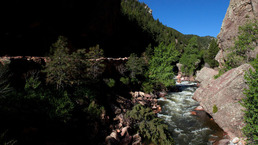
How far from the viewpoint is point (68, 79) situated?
9.83 m

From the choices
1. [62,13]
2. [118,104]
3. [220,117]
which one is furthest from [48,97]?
[62,13]

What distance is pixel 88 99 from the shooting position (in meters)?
11.1

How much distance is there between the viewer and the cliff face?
1650 centimetres

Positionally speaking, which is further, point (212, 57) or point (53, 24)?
point (212, 57)

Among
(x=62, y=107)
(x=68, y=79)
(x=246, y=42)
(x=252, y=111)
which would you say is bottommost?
(x=62, y=107)

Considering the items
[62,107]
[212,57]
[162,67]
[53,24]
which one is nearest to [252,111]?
[62,107]

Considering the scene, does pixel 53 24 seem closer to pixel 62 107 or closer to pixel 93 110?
pixel 62 107

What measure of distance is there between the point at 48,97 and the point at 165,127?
31.3 ft

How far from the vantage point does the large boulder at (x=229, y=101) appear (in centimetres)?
790

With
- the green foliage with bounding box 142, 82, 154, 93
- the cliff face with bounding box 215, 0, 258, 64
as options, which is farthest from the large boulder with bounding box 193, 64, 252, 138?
the cliff face with bounding box 215, 0, 258, 64

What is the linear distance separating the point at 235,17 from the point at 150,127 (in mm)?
22491

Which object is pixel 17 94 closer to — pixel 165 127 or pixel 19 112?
pixel 19 112

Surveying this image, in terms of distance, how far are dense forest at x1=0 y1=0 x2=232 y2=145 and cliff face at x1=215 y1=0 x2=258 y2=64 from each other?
864 cm

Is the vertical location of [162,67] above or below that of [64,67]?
above
